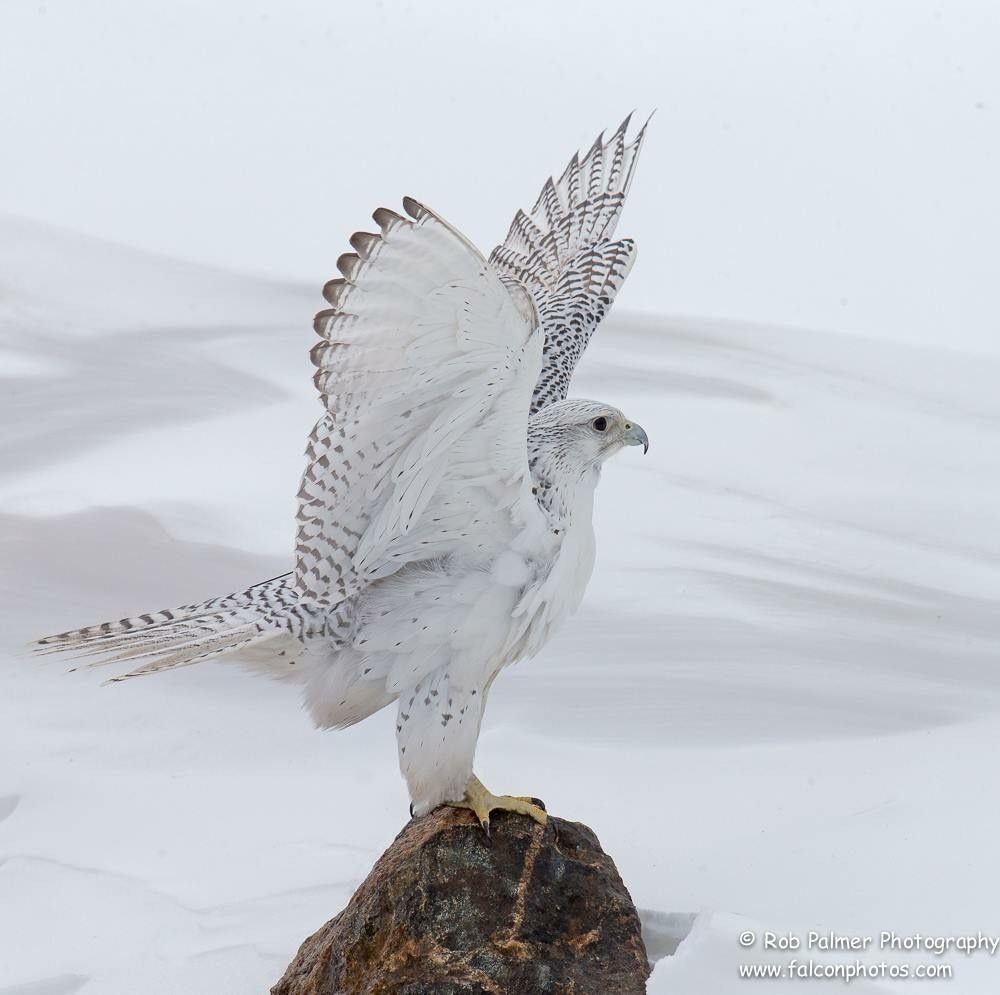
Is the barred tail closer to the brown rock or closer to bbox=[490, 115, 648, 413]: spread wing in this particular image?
the brown rock

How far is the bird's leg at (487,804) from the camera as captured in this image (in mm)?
4227

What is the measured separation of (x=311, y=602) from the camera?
411 centimetres

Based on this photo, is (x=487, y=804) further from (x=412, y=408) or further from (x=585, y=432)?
(x=412, y=408)

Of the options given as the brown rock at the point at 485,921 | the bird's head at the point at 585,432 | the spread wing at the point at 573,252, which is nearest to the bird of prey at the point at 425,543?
the bird's head at the point at 585,432

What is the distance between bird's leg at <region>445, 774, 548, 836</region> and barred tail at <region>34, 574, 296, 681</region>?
0.68 m

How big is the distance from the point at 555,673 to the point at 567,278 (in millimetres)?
2036

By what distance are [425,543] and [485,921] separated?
104 cm

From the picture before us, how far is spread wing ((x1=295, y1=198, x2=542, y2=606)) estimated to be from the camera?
3387 mm

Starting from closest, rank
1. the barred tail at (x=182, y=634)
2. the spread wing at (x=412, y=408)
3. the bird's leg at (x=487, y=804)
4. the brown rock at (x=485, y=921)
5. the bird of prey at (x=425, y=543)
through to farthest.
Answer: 1. the spread wing at (x=412, y=408)
2. the bird of prey at (x=425, y=543)
3. the barred tail at (x=182, y=634)
4. the brown rock at (x=485, y=921)
5. the bird's leg at (x=487, y=804)

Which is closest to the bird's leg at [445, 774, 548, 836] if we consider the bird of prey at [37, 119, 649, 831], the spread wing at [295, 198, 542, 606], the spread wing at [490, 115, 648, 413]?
the bird of prey at [37, 119, 649, 831]

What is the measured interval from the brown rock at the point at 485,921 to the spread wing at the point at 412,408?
776mm

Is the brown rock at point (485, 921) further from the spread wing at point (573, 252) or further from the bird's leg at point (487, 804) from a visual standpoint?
the spread wing at point (573, 252)

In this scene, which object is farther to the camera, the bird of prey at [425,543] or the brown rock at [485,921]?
the brown rock at [485,921]

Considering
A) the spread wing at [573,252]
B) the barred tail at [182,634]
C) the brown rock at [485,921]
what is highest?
the spread wing at [573,252]
